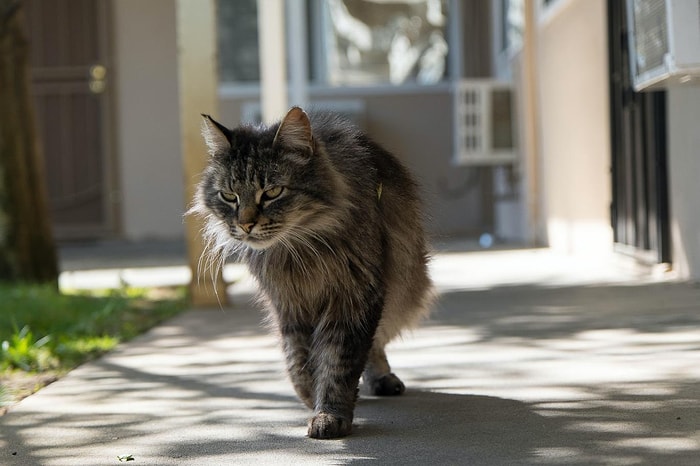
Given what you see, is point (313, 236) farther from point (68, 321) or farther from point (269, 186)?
point (68, 321)

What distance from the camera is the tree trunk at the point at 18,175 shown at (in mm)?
6934

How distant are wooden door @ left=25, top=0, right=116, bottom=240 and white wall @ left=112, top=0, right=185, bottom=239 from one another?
18 cm

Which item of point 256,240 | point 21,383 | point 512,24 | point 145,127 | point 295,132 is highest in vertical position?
point 512,24

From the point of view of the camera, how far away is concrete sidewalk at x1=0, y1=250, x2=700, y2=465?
246cm

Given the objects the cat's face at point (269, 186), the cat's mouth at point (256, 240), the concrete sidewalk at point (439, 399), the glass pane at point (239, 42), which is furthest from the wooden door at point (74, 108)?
the cat's mouth at point (256, 240)

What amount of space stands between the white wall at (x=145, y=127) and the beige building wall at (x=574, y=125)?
5.41 meters

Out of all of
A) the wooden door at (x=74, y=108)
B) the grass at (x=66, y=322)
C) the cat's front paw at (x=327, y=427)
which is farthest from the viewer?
the wooden door at (x=74, y=108)

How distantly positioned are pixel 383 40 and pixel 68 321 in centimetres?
915

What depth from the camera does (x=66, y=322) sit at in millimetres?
5250

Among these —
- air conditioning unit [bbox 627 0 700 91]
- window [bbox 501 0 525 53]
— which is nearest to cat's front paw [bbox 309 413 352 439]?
air conditioning unit [bbox 627 0 700 91]

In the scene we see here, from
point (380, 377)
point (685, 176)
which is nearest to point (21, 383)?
point (380, 377)

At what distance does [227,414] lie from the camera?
301 cm

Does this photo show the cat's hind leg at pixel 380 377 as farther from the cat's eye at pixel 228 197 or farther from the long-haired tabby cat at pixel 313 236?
the cat's eye at pixel 228 197

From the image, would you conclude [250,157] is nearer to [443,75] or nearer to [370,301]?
[370,301]
